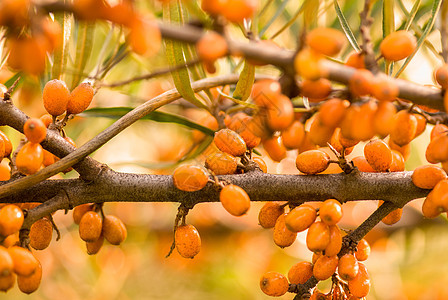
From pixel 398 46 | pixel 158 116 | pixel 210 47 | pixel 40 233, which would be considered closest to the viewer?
pixel 210 47

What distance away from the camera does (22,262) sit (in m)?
0.69

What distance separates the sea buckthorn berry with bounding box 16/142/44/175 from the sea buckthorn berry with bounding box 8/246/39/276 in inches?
4.6

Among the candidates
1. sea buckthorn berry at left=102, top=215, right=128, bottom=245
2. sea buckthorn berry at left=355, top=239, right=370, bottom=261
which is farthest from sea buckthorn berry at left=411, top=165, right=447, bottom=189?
sea buckthorn berry at left=102, top=215, right=128, bottom=245

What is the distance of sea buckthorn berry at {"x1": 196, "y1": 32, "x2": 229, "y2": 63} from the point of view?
479mm

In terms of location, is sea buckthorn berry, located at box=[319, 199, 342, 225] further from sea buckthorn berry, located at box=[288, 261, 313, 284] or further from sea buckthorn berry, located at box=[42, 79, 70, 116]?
sea buckthorn berry, located at box=[42, 79, 70, 116]

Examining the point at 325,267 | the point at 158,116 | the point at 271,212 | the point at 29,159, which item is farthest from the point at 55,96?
the point at 325,267

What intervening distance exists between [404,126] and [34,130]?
20.9 inches

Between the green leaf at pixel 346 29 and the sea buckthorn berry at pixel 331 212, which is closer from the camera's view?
the sea buckthorn berry at pixel 331 212

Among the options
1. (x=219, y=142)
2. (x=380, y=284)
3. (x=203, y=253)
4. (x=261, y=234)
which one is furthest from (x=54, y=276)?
(x=219, y=142)

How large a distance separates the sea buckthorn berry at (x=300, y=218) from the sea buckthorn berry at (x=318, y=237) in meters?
0.01

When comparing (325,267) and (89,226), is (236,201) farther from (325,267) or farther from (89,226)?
(89,226)

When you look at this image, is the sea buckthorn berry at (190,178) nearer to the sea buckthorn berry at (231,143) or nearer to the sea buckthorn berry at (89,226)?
the sea buckthorn berry at (231,143)

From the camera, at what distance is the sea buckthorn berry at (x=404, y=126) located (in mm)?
688

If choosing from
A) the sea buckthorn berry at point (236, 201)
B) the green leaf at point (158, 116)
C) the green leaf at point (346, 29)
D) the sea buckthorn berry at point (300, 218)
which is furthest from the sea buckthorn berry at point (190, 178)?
the green leaf at point (346, 29)
